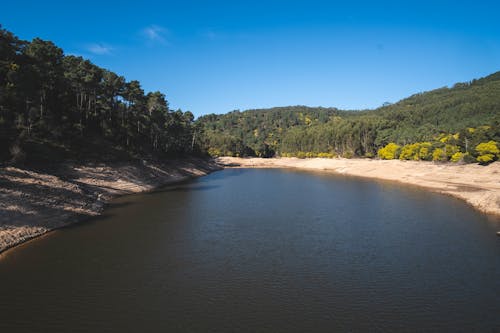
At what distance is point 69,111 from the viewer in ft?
200

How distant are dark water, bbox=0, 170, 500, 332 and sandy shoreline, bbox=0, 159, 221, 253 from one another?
6.45 feet

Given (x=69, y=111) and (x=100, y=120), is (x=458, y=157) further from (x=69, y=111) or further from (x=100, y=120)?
(x=69, y=111)

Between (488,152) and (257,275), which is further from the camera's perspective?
(488,152)

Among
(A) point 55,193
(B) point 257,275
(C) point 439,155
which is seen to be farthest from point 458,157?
(A) point 55,193

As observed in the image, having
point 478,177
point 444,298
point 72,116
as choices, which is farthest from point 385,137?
point 444,298

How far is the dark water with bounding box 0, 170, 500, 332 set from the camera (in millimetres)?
13883

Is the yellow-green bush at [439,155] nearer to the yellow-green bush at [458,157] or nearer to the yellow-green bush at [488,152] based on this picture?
the yellow-green bush at [458,157]

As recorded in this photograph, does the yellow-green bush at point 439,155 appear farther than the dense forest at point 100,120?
Yes

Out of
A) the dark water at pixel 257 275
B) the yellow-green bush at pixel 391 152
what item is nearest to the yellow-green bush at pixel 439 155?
the yellow-green bush at pixel 391 152

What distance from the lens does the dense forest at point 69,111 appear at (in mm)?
41656

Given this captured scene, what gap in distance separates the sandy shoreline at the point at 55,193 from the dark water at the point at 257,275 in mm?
1967

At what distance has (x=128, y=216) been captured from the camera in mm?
33344

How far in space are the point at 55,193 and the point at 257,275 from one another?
80.3ft

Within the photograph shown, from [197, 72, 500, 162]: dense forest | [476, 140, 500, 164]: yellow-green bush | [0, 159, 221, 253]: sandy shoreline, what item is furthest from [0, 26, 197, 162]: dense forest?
[476, 140, 500, 164]: yellow-green bush
